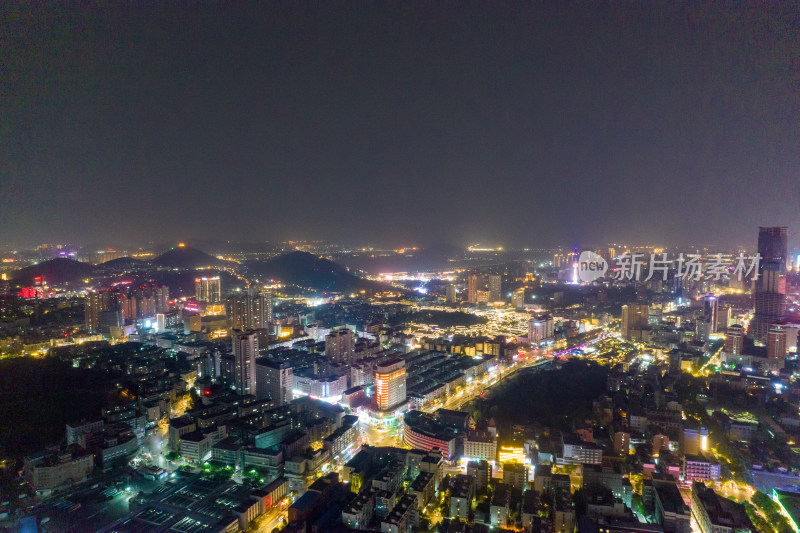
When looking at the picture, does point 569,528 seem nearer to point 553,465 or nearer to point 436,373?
point 553,465

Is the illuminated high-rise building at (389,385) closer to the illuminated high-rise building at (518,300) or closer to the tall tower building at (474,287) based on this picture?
the illuminated high-rise building at (518,300)

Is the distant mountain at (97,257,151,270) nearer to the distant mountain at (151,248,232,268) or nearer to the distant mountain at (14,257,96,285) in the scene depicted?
the distant mountain at (151,248,232,268)

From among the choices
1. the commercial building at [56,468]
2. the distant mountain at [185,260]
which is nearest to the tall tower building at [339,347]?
the commercial building at [56,468]

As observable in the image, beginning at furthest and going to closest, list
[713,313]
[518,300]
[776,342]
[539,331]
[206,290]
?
[518,300] → [206,290] → [713,313] → [539,331] → [776,342]

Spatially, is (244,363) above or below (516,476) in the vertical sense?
above
